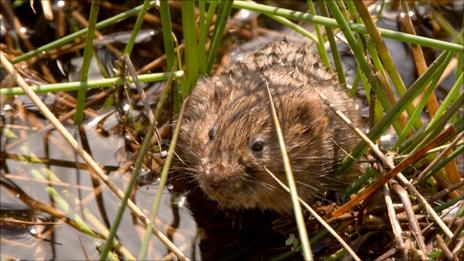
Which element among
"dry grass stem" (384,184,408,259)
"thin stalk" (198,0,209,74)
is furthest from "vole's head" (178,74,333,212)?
"dry grass stem" (384,184,408,259)

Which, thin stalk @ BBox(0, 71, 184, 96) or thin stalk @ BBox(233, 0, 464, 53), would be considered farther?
thin stalk @ BBox(0, 71, 184, 96)

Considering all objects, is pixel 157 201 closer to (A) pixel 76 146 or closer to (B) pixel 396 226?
(A) pixel 76 146

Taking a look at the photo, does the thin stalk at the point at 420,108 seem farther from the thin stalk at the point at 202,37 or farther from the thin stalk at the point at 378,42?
the thin stalk at the point at 202,37

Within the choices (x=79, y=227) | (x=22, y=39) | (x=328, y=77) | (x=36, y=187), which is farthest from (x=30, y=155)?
(x=328, y=77)

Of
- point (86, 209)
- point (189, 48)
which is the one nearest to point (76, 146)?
point (189, 48)

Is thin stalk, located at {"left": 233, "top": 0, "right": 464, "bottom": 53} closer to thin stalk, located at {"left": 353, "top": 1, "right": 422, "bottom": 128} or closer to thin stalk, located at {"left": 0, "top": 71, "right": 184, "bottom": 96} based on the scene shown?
thin stalk, located at {"left": 353, "top": 1, "right": 422, "bottom": 128}

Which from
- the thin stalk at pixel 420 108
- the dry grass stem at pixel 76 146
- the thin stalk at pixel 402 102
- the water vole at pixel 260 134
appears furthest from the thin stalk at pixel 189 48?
the thin stalk at pixel 420 108

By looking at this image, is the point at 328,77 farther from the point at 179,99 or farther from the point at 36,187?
the point at 36,187
